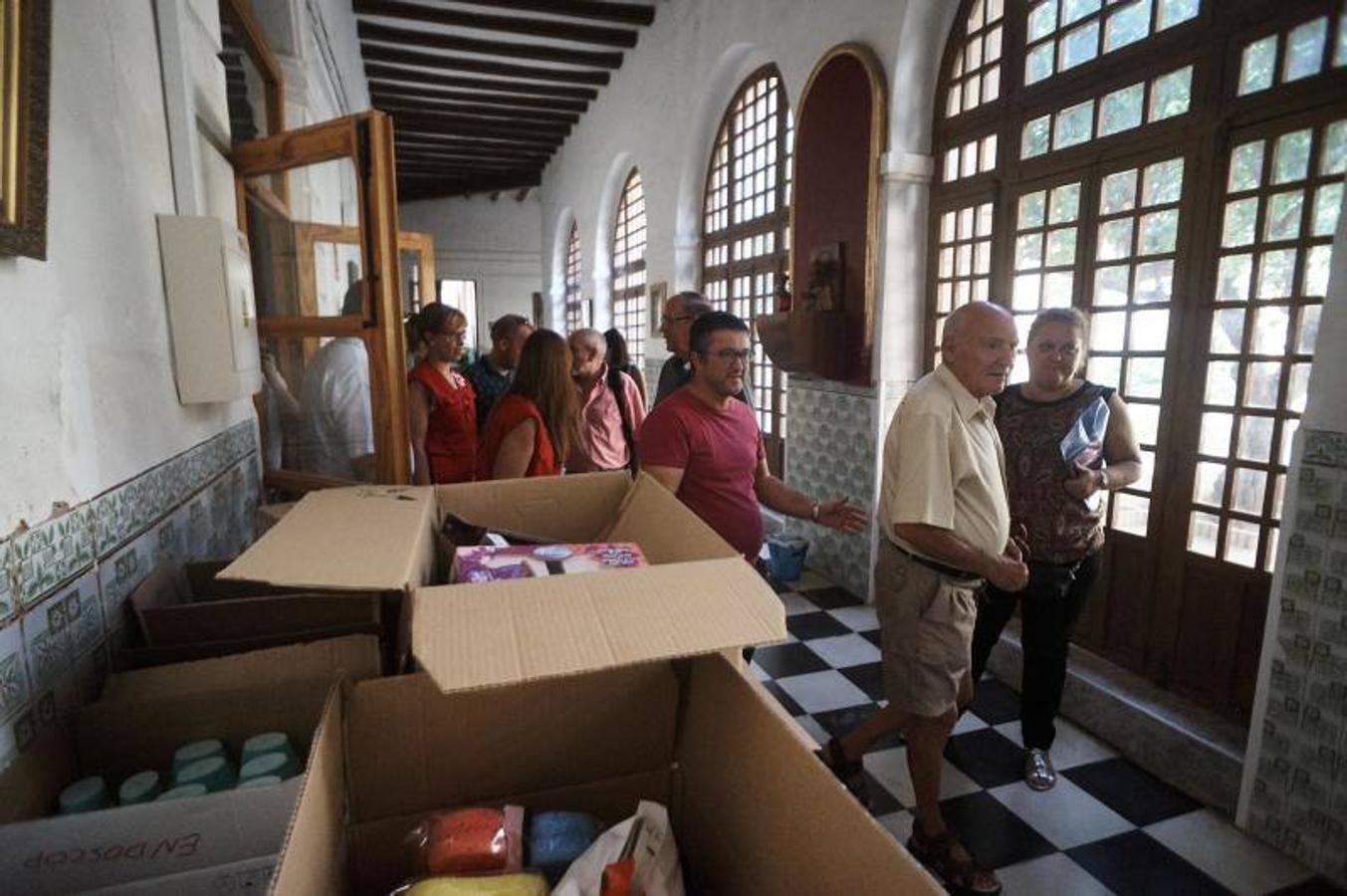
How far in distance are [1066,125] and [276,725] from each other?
3256 millimetres

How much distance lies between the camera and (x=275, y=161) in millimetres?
2273

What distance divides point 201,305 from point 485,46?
20.1ft

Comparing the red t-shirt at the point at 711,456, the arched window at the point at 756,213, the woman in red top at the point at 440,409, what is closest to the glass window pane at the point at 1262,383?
the red t-shirt at the point at 711,456

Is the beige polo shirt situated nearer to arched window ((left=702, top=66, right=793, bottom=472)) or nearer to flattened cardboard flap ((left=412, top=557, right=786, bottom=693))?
flattened cardboard flap ((left=412, top=557, right=786, bottom=693))

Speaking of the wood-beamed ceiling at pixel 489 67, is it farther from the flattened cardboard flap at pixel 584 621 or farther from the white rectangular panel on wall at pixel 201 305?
the flattened cardboard flap at pixel 584 621

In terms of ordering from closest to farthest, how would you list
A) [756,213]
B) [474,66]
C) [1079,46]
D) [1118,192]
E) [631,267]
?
[1118,192] → [1079,46] → [756,213] → [474,66] → [631,267]

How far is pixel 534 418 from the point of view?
224cm

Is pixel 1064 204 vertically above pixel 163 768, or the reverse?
pixel 1064 204

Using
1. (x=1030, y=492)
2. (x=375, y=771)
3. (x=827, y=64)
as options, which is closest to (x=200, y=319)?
(x=375, y=771)

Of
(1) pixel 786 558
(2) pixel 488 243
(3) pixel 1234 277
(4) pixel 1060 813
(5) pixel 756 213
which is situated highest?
(2) pixel 488 243

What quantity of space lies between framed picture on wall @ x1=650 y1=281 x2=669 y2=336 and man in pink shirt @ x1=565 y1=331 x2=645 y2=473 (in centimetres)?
320

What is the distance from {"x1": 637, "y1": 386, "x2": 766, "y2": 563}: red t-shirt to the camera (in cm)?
204

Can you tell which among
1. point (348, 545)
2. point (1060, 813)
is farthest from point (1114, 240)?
point (348, 545)

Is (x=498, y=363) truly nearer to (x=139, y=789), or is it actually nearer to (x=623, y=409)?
(x=623, y=409)
